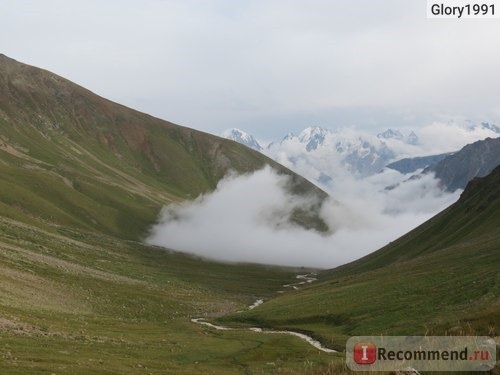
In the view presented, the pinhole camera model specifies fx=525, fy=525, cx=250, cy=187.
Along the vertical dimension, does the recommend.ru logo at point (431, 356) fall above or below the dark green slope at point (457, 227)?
below

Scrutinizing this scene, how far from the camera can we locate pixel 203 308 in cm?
12106

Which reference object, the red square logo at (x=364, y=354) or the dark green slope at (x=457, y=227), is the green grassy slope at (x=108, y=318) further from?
the dark green slope at (x=457, y=227)

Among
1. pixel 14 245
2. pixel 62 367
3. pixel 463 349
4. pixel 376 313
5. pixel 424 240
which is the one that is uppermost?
pixel 424 240

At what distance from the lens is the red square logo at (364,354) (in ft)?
73.2

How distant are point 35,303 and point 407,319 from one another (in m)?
54.5

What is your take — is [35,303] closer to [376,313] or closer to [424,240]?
[376,313]

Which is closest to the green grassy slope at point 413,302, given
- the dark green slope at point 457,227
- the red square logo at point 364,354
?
the dark green slope at point 457,227

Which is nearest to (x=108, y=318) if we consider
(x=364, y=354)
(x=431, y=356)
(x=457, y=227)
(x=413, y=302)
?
(x=413, y=302)

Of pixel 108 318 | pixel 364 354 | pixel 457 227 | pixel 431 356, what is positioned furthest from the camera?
pixel 457 227

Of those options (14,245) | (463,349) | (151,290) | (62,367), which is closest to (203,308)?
(151,290)

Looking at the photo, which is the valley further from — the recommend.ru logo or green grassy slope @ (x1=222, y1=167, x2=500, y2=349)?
the recommend.ru logo

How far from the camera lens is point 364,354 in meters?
22.6

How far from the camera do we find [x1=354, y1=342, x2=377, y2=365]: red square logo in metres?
22.3

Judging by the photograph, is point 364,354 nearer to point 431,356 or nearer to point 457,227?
point 431,356
